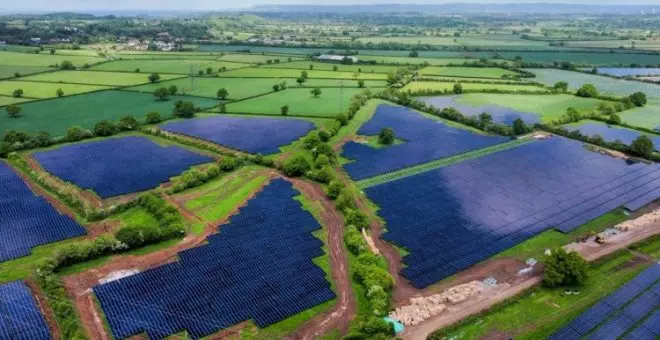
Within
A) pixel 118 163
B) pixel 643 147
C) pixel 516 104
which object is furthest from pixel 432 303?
pixel 516 104

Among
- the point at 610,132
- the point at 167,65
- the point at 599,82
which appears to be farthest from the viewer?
the point at 167,65

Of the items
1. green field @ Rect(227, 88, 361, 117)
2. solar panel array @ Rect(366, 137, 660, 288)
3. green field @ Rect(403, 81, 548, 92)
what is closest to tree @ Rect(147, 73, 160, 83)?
green field @ Rect(227, 88, 361, 117)

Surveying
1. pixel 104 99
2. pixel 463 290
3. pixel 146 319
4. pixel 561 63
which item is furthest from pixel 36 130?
pixel 561 63

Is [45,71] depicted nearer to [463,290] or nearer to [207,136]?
[207,136]

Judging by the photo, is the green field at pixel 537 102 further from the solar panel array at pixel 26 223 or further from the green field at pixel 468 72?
the solar panel array at pixel 26 223

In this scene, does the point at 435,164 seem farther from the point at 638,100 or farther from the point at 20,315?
the point at 638,100
